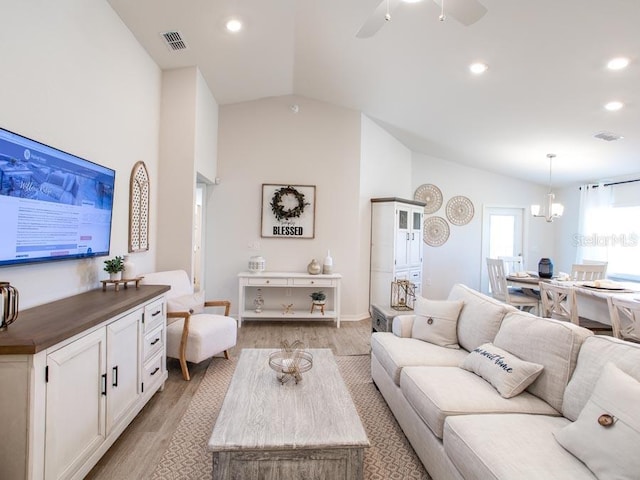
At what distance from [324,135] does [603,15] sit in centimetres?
350

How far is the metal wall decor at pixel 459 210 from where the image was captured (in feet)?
22.6

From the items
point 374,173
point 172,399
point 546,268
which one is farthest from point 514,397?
point 374,173

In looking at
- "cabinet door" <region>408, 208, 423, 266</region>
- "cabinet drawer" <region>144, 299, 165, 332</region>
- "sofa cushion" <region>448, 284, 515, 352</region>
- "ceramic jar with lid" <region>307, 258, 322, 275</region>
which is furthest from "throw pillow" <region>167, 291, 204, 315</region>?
"cabinet door" <region>408, 208, 423, 266</region>

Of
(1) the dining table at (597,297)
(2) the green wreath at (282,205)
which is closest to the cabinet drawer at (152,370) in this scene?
(2) the green wreath at (282,205)

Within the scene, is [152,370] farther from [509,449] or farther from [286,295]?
[286,295]

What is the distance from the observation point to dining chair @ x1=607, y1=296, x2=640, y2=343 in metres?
2.86

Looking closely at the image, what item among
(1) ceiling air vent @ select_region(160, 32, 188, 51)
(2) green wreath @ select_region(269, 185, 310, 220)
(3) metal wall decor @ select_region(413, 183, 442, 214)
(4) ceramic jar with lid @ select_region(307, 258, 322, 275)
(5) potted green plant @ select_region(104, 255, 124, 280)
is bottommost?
(4) ceramic jar with lid @ select_region(307, 258, 322, 275)

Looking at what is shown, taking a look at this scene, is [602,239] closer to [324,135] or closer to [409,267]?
[409,267]

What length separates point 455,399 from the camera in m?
1.89

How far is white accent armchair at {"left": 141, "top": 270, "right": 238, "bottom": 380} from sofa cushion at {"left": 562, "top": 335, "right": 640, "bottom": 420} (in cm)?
273

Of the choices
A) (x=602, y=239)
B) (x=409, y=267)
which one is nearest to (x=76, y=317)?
(x=409, y=267)

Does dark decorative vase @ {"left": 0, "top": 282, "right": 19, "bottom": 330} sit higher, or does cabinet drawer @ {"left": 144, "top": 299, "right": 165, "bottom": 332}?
dark decorative vase @ {"left": 0, "top": 282, "right": 19, "bottom": 330}

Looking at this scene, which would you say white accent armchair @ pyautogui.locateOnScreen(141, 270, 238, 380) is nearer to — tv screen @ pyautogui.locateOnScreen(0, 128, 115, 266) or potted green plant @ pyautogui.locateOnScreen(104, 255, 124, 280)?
potted green plant @ pyautogui.locateOnScreen(104, 255, 124, 280)

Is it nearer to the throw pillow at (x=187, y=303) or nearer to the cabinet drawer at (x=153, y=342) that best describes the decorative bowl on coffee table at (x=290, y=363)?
the cabinet drawer at (x=153, y=342)
